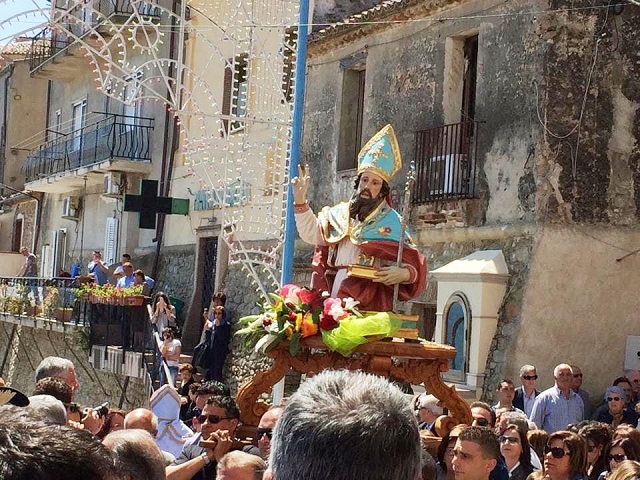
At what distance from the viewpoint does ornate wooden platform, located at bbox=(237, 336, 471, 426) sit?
5992 mm

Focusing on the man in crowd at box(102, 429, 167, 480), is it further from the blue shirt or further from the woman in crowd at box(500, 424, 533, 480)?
the blue shirt

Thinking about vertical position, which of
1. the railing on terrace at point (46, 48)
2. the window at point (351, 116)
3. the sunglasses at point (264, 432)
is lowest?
the sunglasses at point (264, 432)

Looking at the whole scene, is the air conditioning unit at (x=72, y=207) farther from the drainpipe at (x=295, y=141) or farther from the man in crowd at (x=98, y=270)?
the drainpipe at (x=295, y=141)

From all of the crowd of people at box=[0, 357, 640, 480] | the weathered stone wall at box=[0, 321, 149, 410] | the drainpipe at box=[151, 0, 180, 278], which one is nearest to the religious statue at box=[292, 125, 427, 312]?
the crowd of people at box=[0, 357, 640, 480]

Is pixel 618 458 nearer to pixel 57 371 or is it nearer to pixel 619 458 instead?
pixel 619 458

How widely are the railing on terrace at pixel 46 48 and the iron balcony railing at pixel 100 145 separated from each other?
1.99 m

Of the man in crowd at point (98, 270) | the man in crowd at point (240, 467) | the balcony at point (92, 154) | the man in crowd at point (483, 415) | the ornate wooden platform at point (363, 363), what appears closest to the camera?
the man in crowd at point (240, 467)

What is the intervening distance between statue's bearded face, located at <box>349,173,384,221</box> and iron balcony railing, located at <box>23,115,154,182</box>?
1679cm

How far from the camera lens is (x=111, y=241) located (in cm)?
2473

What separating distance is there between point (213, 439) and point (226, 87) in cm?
1550

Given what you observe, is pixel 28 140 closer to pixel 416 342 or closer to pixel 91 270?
pixel 91 270

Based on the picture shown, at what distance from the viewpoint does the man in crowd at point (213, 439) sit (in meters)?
5.32

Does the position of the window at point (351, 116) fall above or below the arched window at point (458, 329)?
above

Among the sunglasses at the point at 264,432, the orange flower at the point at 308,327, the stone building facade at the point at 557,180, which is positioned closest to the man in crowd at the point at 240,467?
the sunglasses at the point at 264,432
